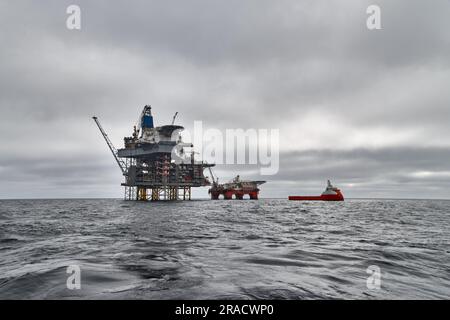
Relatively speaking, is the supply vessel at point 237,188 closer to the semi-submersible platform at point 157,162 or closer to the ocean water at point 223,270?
the semi-submersible platform at point 157,162

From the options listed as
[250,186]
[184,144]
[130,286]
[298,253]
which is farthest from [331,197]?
[130,286]

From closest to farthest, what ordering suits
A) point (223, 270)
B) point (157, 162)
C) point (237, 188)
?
1. point (223, 270)
2. point (157, 162)
3. point (237, 188)

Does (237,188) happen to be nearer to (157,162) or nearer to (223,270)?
(157,162)

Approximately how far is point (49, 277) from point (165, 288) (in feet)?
14.3

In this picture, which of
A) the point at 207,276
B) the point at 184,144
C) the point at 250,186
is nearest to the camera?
the point at 207,276

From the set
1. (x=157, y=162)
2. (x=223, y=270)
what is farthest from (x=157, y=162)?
(x=223, y=270)

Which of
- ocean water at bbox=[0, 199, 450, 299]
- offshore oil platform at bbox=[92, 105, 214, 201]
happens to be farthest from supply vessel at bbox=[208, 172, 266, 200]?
ocean water at bbox=[0, 199, 450, 299]

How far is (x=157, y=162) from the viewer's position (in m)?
105

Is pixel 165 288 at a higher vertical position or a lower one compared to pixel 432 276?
higher

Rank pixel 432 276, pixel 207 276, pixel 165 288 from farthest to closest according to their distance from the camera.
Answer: pixel 432 276 < pixel 207 276 < pixel 165 288

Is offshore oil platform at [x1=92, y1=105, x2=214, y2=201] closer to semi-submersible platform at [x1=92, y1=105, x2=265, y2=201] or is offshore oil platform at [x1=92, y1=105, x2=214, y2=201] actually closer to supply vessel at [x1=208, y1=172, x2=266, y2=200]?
semi-submersible platform at [x1=92, y1=105, x2=265, y2=201]

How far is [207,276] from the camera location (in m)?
8.89
